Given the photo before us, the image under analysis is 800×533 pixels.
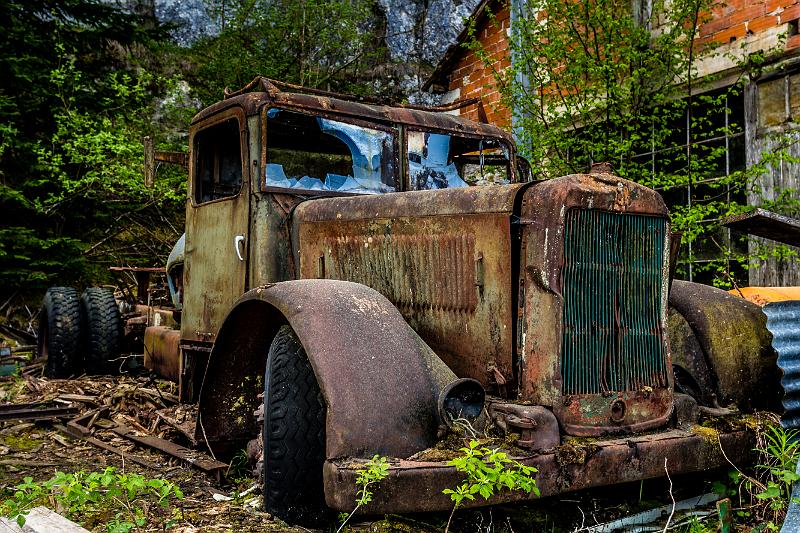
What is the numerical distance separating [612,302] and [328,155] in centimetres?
211

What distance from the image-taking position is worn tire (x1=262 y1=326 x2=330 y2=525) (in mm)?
3055

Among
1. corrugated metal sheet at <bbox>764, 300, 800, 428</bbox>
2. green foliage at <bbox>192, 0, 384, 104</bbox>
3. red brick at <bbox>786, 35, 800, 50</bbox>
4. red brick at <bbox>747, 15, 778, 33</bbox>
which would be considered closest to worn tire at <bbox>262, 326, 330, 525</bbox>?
corrugated metal sheet at <bbox>764, 300, 800, 428</bbox>

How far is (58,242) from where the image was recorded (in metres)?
10.7

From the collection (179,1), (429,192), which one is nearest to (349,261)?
(429,192)

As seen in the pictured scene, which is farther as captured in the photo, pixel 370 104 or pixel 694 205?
pixel 694 205

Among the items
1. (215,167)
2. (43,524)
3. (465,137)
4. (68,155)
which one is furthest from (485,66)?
(43,524)

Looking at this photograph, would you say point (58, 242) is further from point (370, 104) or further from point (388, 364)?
point (388, 364)

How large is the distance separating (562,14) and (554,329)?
5.11 metres

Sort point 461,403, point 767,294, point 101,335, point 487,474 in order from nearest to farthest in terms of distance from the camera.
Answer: point 487,474
point 461,403
point 767,294
point 101,335

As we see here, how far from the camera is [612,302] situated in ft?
10.1

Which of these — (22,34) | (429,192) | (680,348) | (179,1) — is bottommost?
(680,348)

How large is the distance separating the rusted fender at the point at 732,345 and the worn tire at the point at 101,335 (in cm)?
571

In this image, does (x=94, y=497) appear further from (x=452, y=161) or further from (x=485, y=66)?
(x=485, y=66)

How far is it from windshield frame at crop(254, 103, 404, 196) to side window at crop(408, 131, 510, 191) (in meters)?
0.09
